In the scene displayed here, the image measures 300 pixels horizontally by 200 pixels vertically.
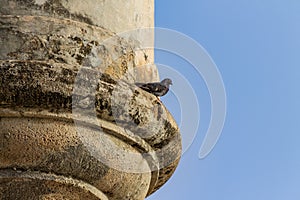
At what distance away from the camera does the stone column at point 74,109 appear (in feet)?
9.05

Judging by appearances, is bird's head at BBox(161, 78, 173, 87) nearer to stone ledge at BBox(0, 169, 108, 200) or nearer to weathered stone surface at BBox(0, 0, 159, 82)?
weathered stone surface at BBox(0, 0, 159, 82)

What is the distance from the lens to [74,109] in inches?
110

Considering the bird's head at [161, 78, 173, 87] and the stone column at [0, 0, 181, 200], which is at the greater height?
the bird's head at [161, 78, 173, 87]

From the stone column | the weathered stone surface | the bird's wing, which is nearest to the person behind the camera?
the stone column

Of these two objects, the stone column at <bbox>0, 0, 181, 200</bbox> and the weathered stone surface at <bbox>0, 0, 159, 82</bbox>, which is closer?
the stone column at <bbox>0, 0, 181, 200</bbox>

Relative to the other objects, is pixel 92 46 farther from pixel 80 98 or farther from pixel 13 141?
pixel 13 141

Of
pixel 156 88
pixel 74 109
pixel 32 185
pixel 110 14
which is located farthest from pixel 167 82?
pixel 32 185

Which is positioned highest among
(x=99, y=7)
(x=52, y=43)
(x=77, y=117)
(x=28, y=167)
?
(x=99, y=7)

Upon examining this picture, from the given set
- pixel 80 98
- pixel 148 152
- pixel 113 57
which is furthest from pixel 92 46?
pixel 148 152

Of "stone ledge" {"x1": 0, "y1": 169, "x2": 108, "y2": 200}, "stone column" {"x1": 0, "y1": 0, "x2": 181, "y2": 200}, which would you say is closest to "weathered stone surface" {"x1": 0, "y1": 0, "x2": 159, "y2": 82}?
"stone column" {"x1": 0, "y1": 0, "x2": 181, "y2": 200}

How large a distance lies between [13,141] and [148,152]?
0.59 m

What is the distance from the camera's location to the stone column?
9.05 ft

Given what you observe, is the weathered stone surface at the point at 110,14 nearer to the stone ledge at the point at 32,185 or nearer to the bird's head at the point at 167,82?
the bird's head at the point at 167,82

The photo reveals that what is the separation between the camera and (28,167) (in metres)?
2.80
